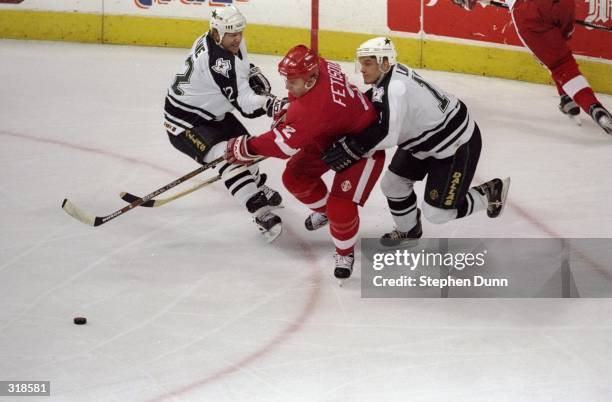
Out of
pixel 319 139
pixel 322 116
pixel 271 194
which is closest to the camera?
pixel 322 116

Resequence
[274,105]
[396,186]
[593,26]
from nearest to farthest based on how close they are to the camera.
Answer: [396,186]
[274,105]
[593,26]

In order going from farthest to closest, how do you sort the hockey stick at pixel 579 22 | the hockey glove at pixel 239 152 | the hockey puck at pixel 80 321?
1. the hockey stick at pixel 579 22
2. the hockey glove at pixel 239 152
3. the hockey puck at pixel 80 321

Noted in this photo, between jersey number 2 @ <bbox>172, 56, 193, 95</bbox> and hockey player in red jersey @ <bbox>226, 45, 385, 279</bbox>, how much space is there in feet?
1.62

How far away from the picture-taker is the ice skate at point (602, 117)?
19.3ft

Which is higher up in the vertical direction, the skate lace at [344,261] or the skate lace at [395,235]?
the skate lace at [344,261]

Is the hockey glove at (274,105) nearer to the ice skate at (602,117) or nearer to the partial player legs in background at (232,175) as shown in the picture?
the partial player legs in background at (232,175)

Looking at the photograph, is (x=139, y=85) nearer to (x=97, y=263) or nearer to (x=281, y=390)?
(x=97, y=263)

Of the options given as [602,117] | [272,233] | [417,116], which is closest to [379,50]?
[417,116]

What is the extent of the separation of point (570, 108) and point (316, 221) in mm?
2374

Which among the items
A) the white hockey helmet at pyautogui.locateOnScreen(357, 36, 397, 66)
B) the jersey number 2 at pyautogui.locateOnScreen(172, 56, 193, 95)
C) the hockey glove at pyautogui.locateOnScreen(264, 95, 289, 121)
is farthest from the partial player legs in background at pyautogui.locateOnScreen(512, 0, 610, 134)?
the white hockey helmet at pyautogui.locateOnScreen(357, 36, 397, 66)

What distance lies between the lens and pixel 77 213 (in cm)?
456

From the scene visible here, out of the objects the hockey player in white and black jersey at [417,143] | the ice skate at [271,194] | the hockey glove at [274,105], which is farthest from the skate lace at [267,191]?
the hockey player in white and black jersey at [417,143]

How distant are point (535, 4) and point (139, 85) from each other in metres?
2.50

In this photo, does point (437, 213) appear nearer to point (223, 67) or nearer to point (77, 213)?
point (223, 67)
